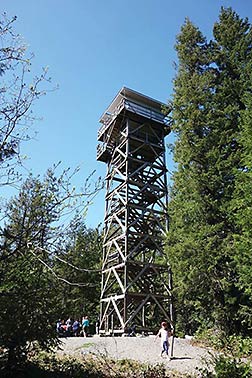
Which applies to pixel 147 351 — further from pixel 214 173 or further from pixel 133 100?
pixel 133 100

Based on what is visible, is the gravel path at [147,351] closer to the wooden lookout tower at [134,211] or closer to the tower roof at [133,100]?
the wooden lookout tower at [134,211]

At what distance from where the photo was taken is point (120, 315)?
1606cm

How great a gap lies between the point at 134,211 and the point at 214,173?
5501 mm

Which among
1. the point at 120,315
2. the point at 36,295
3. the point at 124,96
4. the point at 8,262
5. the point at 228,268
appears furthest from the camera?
the point at 124,96

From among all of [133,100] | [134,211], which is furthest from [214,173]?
[133,100]

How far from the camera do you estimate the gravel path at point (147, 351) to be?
346 inches

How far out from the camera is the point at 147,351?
35.3ft

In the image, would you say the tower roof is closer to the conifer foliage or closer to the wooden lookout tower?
the wooden lookout tower

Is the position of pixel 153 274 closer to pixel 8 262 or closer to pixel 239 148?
pixel 239 148

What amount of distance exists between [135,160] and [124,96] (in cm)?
383

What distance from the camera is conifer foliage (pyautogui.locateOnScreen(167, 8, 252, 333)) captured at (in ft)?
41.9

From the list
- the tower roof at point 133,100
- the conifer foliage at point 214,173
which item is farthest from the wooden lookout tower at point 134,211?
the conifer foliage at point 214,173

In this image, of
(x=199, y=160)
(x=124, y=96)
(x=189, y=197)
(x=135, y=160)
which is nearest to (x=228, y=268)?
(x=189, y=197)

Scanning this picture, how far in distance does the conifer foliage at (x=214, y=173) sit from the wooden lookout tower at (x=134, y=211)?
9.71ft
